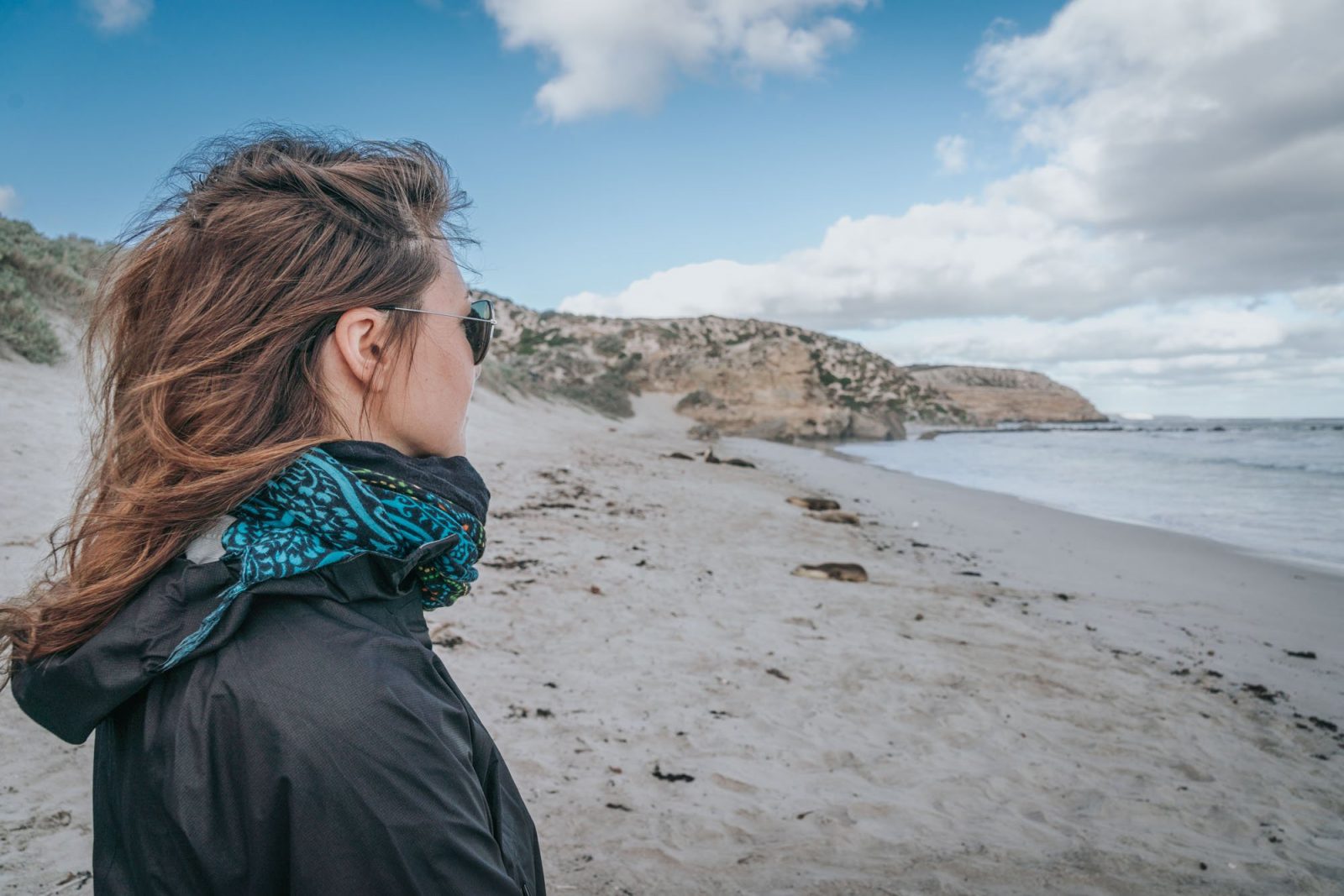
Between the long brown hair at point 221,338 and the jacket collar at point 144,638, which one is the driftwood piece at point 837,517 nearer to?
the long brown hair at point 221,338

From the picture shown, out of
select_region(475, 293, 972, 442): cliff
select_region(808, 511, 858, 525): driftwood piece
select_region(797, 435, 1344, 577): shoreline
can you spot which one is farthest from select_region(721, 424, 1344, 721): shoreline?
select_region(475, 293, 972, 442): cliff

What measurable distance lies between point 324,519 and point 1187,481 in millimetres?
22493

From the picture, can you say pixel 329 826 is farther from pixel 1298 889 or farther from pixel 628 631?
pixel 628 631

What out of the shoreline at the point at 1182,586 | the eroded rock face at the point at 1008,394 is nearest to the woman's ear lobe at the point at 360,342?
the shoreline at the point at 1182,586

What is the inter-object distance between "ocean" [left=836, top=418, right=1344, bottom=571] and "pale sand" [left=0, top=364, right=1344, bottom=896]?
360 cm

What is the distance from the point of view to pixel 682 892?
8.82 ft

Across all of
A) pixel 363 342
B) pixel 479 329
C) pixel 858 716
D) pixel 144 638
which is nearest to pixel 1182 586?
pixel 858 716

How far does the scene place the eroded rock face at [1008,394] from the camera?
87.4 metres

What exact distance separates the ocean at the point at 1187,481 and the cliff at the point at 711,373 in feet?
18.9

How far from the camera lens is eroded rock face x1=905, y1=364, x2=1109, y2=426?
3442 inches

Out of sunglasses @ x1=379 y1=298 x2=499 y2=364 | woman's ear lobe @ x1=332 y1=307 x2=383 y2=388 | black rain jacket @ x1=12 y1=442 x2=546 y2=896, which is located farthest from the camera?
sunglasses @ x1=379 y1=298 x2=499 y2=364

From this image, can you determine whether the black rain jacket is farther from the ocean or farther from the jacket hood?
the ocean

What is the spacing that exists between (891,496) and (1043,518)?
299 cm

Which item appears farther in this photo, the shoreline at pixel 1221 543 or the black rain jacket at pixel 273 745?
the shoreline at pixel 1221 543
